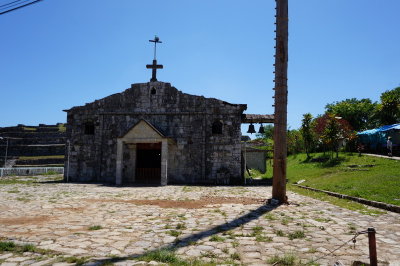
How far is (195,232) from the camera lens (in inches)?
251

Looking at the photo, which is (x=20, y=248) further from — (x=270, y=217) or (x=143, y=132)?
(x=143, y=132)

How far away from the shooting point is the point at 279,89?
38.3 feet

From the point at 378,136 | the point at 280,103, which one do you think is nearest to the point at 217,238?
the point at 280,103

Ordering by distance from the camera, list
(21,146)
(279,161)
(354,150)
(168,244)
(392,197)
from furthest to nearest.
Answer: (21,146) → (354,150) → (279,161) → (392,197) → (168,244)

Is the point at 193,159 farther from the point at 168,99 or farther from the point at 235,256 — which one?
the point at 235,256

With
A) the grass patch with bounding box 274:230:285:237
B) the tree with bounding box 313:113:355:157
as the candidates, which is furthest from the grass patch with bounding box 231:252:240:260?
the tree with bounding box 313:113:355:157

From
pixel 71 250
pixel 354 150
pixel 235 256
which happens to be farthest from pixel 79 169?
pixel 354 150

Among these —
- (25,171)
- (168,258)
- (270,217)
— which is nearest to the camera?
(168,258)

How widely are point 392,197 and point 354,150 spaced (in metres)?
24.1

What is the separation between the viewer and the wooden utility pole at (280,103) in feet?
37.3

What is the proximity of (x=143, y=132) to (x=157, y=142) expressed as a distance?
3.95 ft

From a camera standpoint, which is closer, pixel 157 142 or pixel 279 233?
pixel 279 233

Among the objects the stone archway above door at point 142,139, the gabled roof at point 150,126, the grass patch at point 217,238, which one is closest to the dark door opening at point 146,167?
the stone archway above door at point 142,139

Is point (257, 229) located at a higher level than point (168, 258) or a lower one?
lower
